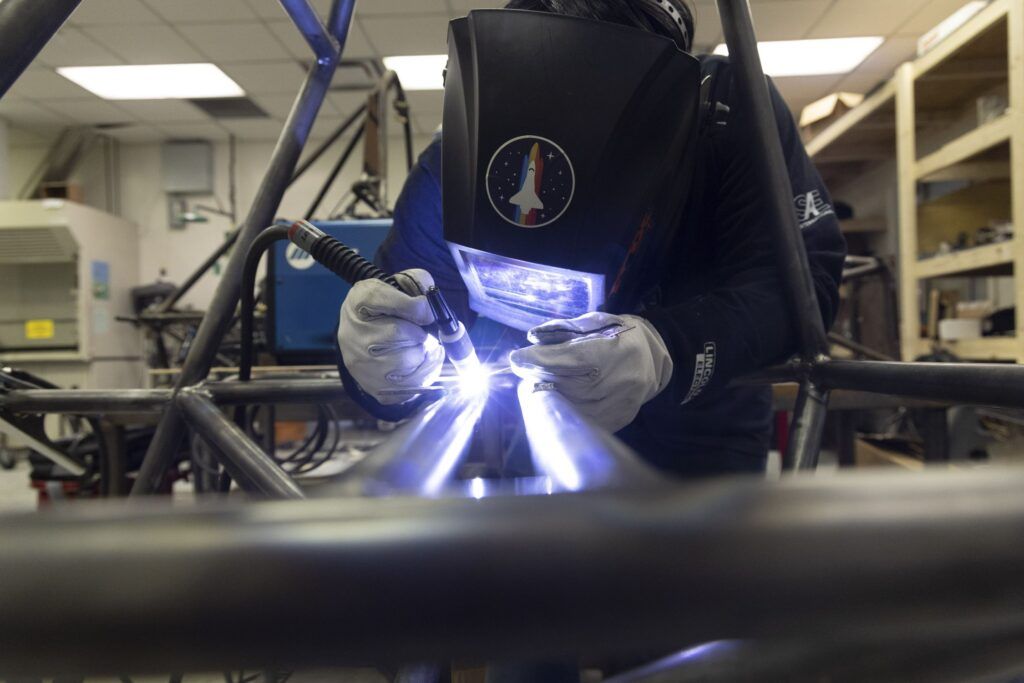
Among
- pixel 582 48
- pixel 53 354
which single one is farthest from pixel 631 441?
pixel 53 354

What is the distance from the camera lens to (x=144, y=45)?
4047 mm

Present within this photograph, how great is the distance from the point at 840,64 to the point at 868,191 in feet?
3.27

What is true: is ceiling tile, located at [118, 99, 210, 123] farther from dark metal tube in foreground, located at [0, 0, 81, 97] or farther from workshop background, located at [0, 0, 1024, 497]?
dark metal tube in foreground, located at [0, 0, 81, 97]

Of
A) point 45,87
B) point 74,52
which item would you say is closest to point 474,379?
point 74,52

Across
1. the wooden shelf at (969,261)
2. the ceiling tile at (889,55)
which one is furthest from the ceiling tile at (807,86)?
the wooden shelf at (969,261)

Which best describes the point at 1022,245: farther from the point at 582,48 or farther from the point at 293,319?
the point at 293,319

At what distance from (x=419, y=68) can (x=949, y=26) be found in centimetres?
336

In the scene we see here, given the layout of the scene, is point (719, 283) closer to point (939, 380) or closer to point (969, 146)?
point (939, 380)

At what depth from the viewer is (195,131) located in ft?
18.8

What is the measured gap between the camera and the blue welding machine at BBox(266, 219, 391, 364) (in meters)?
1.47

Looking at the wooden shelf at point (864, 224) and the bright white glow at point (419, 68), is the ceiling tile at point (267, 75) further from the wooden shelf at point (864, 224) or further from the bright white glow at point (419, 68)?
the wooden shelf at point (864, 224)

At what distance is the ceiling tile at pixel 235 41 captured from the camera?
3.82m

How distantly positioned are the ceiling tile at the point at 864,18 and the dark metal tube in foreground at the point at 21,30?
425 cm

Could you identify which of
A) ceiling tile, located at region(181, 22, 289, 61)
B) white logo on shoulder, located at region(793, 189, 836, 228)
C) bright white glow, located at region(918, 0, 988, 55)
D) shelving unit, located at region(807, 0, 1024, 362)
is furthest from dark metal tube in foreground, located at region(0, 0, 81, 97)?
ceiling tile, located at region(181, 22, 289, 61)
